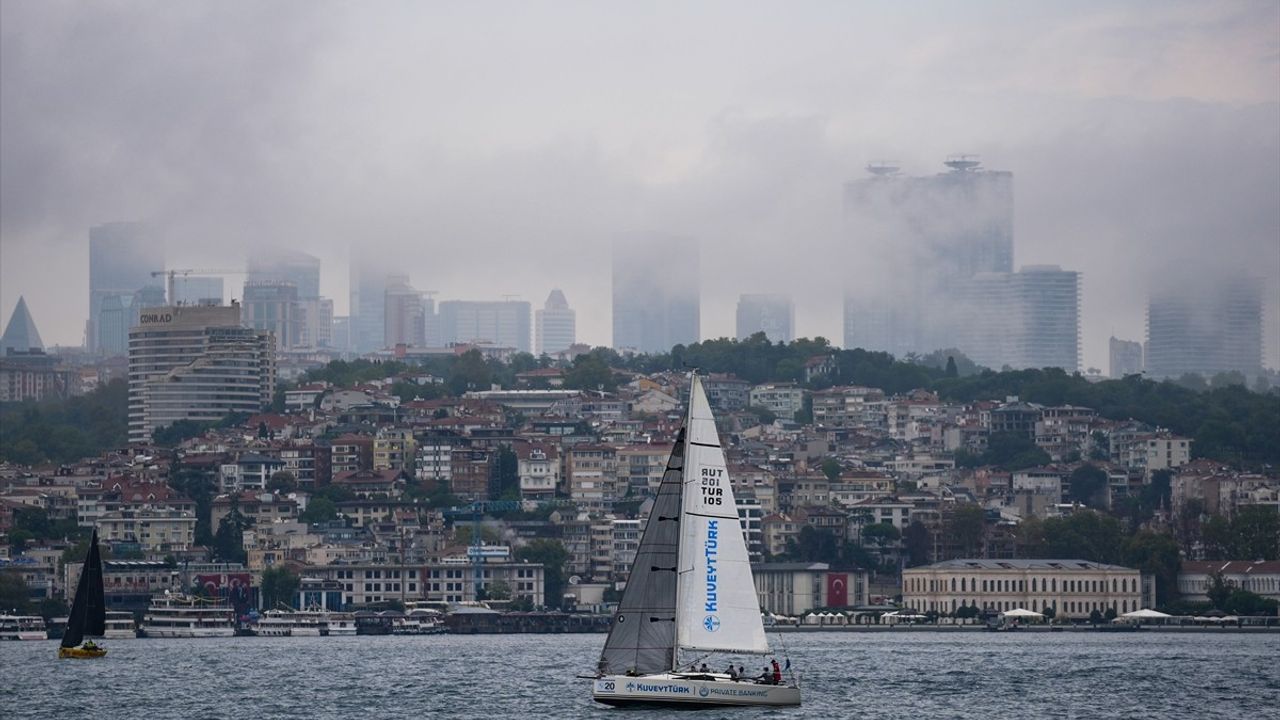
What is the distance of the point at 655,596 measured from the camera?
51.6 metres

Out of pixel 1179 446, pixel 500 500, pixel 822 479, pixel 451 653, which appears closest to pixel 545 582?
pixel 500 500

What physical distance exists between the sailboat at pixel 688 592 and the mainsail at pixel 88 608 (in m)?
40.8

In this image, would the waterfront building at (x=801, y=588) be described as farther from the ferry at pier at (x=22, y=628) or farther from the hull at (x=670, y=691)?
the hull at (x=670, y=691)

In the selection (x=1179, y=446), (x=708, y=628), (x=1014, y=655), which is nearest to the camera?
(x=708, y=628)

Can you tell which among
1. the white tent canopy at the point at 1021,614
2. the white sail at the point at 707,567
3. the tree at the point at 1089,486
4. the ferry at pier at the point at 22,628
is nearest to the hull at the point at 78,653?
the ferry at pier at the point at 22,628

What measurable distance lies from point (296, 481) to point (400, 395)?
32.3 metres

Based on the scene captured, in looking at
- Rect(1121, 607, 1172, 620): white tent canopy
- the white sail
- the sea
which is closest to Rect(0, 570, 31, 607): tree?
the sea

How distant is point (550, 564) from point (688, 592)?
3116 inches

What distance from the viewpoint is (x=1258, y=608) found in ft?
399

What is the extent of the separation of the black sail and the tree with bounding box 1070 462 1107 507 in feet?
344

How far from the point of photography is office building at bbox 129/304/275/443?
184 m

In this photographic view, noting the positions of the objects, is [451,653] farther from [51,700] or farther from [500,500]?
[500,500]

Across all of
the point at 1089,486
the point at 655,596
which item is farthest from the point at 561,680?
the point at 1089,486

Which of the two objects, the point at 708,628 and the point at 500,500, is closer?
the point at 708,628
